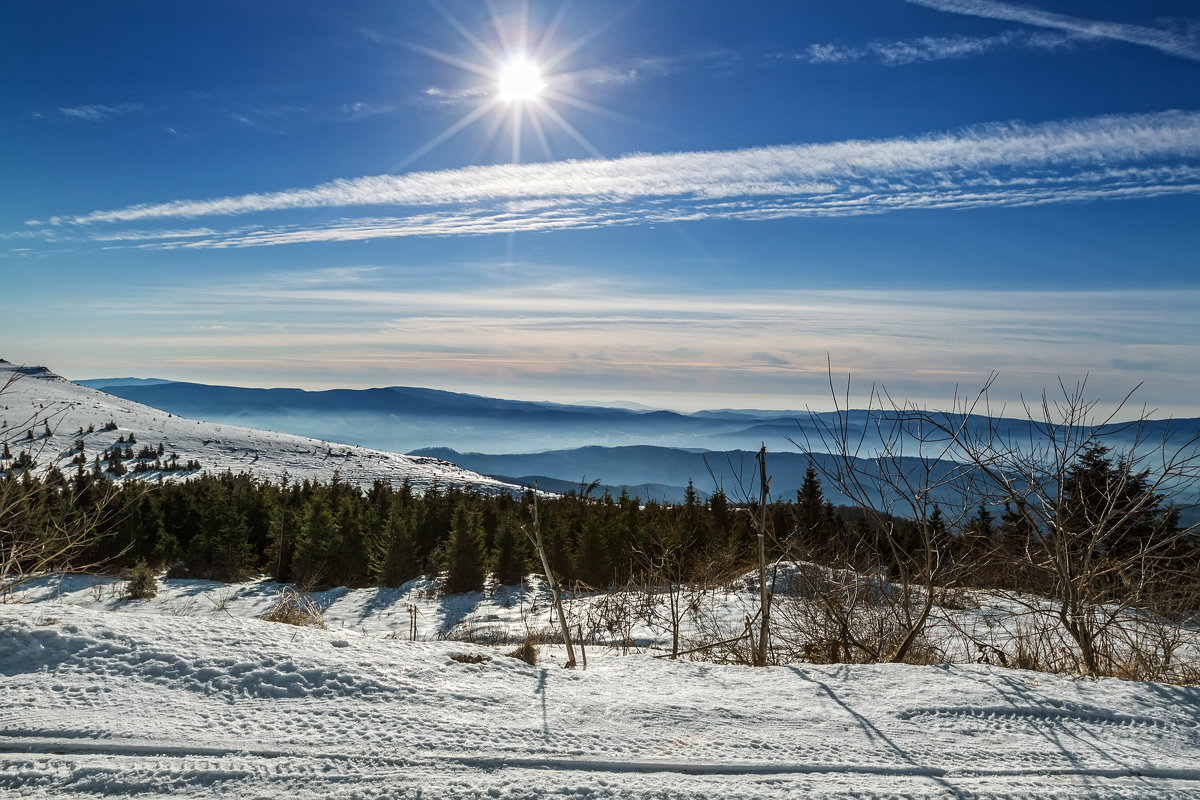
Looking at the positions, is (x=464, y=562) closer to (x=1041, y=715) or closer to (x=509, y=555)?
(x=509, y=555)

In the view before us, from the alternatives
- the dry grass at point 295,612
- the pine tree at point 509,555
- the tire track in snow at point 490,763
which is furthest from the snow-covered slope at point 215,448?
the tire track in snow at point 490,763

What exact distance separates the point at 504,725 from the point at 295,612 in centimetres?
345

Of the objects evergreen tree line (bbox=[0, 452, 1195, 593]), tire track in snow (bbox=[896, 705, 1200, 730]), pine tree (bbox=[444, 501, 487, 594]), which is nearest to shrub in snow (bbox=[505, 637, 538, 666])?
tire track in snow (bbox=[896, 705, 1200, 730])

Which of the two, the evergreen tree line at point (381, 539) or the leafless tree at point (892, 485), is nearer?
the leafless tree at point (892, 485)

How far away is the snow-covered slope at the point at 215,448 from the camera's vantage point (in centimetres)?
5669

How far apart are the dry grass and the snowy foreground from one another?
1.50 m

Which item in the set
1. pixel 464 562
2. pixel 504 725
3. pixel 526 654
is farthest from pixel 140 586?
pixel 504 725

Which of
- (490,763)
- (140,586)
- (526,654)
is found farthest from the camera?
(140,586)

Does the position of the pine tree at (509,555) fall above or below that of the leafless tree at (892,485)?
below

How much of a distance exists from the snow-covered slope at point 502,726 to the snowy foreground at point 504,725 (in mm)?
10

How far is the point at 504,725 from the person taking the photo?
3180 millimetres

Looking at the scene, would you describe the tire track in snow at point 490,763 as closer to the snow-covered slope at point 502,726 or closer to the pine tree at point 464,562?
the snow-covered slope at point 502,726

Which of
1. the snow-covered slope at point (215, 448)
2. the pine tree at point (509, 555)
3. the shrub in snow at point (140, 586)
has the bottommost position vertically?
the shrub in snow at point (140, 586)

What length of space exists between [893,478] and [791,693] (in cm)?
243
